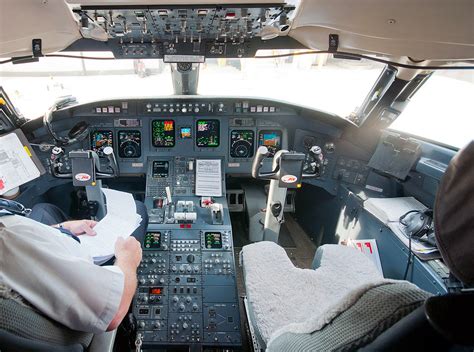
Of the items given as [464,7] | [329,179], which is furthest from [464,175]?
[329,179]

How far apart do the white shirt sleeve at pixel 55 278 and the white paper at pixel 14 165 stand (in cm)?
173

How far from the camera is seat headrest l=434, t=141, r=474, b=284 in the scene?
47cm

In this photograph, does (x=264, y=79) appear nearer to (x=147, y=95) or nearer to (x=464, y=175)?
(x=147, y=95)

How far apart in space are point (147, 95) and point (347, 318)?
2.60m

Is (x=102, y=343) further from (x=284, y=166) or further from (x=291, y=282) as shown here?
(x=284, y=166)

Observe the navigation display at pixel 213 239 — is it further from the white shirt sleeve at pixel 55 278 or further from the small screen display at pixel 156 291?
the white shirt sleeve at pixel 55 278

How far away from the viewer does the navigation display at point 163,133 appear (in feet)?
9.39

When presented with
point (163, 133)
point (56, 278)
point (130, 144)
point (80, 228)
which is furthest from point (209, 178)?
point (56, 278)

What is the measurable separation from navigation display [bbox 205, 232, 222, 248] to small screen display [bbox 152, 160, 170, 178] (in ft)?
2.65

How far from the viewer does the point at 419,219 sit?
1.91 metres

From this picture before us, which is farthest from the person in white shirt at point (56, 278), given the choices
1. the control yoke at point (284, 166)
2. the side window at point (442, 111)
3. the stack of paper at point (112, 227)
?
the side window at point (442, 111)

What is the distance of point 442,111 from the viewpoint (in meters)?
2.61

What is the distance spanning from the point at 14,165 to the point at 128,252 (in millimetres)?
1717

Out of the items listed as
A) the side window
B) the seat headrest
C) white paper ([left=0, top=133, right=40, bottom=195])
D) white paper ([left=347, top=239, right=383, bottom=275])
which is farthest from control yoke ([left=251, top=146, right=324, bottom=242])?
white paper ([left=0, top=133, right=40, bottom=195])
